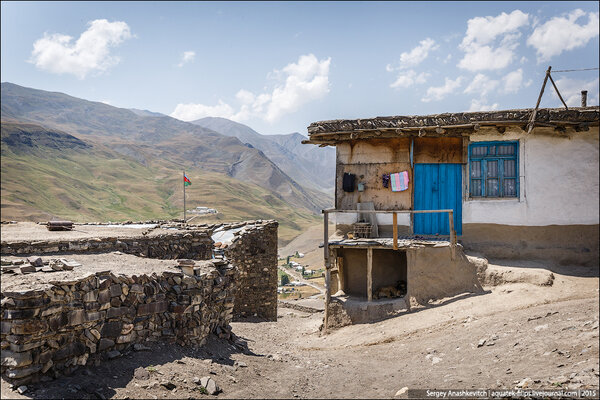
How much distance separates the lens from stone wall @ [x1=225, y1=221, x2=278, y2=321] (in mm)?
14203

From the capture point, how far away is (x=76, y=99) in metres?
181

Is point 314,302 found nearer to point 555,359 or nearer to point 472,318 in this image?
point 472,318

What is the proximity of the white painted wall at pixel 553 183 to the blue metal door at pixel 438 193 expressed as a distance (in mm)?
879

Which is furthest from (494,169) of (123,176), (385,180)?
(123,176)

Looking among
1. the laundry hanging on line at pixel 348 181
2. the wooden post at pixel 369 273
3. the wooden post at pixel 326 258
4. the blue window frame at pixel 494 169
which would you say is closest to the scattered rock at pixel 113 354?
the wooden post at pixel 326 258

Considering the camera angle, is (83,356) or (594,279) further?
(594,279)

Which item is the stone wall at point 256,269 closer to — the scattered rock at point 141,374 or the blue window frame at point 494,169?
the blue window frame at point 494,169

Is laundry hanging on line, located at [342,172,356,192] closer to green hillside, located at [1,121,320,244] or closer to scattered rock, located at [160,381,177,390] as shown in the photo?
scattered rock, located at [160,381,177,390]

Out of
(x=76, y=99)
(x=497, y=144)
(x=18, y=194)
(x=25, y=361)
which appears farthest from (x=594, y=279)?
(x=76, y=99)

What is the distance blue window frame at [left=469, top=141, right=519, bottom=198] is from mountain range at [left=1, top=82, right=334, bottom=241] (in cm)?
4630

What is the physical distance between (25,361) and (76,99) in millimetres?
202451

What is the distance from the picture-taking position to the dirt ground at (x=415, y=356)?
5785 millimetres

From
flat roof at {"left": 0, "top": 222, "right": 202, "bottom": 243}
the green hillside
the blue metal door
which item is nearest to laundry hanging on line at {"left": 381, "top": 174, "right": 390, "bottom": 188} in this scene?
the blue metal door

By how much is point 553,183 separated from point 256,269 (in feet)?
30.8
